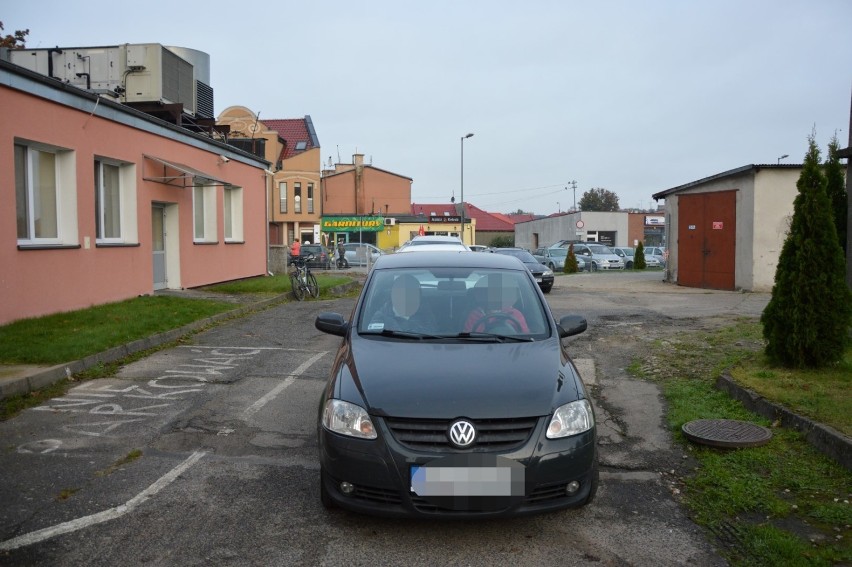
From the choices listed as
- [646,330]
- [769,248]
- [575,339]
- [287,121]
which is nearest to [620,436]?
[575,339]

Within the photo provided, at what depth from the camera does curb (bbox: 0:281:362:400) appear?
24.6 ft

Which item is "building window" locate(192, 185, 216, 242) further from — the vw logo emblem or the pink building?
the vw logo emblem

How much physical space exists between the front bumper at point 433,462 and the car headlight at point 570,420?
48mm

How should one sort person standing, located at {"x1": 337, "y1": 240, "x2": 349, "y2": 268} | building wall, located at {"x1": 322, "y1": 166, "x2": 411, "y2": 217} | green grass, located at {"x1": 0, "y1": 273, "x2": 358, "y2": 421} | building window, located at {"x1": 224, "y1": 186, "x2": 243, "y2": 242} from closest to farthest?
1. green grass, located at {"x1": 0, "y1": 273, "x2": 358, "y2": 421}
2. building window, located at {"x1": 224, "y1": 186, "x2": 243, "y2": 242}
3. person standing, located at {"x1": 337, "y1": 240, "x2": 349, "y2": 268}
4. building wall, located at {"x1": 322, "y1": 166, "x2": 411, "y2": 217}

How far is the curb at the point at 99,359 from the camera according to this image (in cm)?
750

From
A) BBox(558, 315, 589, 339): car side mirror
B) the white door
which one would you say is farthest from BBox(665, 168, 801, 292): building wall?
BBox(558, 315, 589, 339): car side mirror

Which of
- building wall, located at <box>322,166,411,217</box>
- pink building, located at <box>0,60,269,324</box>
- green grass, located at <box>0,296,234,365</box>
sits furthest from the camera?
building wall, located at <box>322,166,411,217</box>

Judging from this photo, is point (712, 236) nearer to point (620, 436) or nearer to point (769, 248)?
point (769, 248)

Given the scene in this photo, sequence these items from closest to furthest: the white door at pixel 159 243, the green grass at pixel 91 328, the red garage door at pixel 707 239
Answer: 1. the green grass at pixel 91 328
2. the white door at pixel 159 243
3. the red garage door at pixel 707 239

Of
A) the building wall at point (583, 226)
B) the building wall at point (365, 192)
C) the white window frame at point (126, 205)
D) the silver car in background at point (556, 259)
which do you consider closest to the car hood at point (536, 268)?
the white window frame at point (126, 205)

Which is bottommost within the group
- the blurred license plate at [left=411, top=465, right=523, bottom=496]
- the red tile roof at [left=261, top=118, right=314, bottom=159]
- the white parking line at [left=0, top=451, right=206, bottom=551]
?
the white parking line at [left=0, top=451, right=206, bottom=551]

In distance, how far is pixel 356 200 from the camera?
230 ft

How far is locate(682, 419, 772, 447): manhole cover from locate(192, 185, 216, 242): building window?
1518 cm

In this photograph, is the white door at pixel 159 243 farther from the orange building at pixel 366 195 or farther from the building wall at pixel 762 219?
the orange building at pixel 366 195
